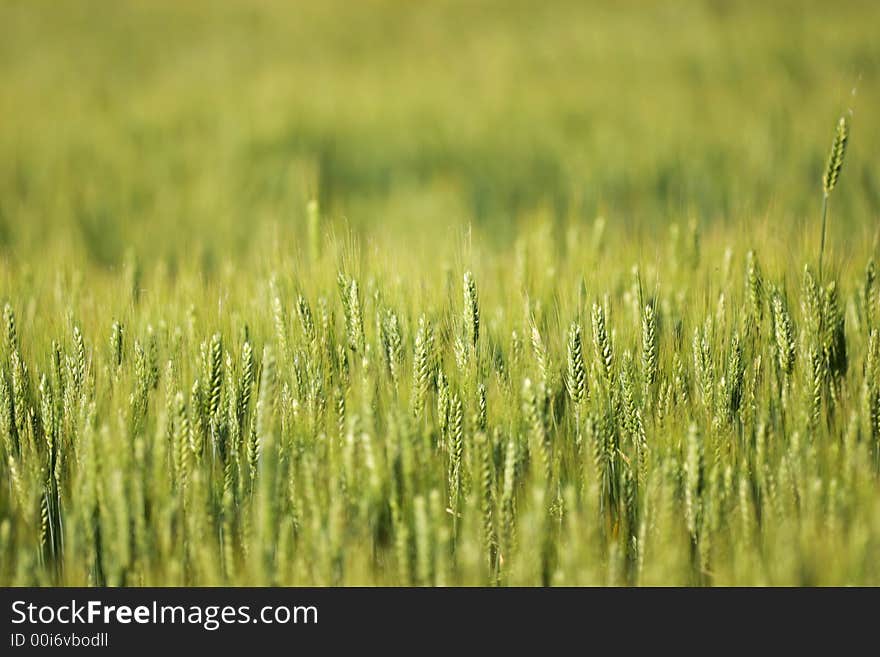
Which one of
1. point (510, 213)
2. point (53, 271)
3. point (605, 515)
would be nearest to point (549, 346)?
point (605, 515)

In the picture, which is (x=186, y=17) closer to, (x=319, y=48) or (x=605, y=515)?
(x=319, y=48)

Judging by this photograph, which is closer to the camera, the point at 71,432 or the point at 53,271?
the point at 71,432

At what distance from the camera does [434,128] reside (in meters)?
4.41

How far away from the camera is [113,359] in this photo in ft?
4.93

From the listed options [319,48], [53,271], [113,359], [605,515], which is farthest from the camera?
[319,48]

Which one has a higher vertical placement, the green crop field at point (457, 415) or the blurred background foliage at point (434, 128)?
the blurred background foliage at point (434, 128)

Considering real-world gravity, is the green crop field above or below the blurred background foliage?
below

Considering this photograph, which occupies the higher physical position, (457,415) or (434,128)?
(434,128)

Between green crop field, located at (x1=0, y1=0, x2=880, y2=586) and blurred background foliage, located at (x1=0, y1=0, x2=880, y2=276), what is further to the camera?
blurred background foliage, located at (x1=0, y1=0, x2=880, y2=276)

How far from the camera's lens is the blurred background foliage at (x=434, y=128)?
3.54 metres

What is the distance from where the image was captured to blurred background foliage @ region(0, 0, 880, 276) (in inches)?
139

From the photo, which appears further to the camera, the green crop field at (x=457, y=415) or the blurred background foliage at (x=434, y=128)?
the blurred background foliage at (x=434, y=128)

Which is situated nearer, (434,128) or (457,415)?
(457,415)
